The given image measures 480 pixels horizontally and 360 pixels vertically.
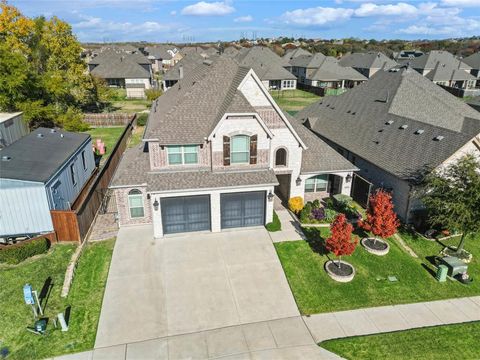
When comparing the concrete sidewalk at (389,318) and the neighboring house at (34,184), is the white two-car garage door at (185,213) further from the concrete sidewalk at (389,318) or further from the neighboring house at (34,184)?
the concrete sidewalk at (389,318)

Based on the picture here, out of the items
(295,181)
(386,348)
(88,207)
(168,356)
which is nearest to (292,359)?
(386,348)

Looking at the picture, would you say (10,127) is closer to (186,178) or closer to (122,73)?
(186,178)

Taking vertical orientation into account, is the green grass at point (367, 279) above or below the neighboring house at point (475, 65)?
below

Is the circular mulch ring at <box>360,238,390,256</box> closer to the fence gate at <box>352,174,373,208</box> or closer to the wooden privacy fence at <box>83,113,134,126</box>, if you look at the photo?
the fence gate at <box>352,174,373,208</box>

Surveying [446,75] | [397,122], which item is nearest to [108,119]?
[397,122]

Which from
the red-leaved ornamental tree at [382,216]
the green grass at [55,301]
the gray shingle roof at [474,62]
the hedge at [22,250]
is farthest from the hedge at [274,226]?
the gray shingle roof at [474,62]

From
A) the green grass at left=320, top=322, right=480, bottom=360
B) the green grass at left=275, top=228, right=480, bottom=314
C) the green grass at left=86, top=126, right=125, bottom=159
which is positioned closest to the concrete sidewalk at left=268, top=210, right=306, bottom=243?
the green grass at left=275, top=228, right=480, bottom=314
